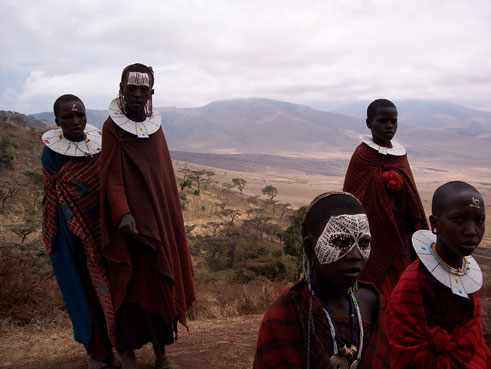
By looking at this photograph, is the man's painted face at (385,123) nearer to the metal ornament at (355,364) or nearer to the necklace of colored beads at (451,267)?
the necklace of colored beads at (451,267)

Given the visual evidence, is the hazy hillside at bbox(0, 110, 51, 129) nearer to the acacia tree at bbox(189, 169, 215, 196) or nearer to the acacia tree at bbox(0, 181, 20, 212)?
the acacia tree at bbox(0, 181, 20, 212)

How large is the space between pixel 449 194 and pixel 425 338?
866mm

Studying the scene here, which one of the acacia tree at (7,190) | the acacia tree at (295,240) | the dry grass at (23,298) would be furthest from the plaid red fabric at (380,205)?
the acacia tree at (7,190)

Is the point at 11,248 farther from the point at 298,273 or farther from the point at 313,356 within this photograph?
the point at 313,356

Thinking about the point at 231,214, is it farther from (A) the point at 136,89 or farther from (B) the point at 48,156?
(A) the point at 136,89

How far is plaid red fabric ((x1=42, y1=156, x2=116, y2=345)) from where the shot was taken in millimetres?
3816

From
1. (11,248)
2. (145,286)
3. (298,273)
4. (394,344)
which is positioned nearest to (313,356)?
(394,344)

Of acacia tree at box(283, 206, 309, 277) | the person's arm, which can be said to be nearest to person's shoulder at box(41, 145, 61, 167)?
the person's arm

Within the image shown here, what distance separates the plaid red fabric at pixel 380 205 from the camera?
13.8 ft

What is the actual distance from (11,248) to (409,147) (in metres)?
134

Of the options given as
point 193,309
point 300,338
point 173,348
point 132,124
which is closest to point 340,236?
point 300,338

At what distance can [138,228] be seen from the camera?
3.59 m

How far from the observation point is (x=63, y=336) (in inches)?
209

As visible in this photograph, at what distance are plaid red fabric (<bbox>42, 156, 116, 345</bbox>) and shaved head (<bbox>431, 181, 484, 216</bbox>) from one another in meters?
2.59
